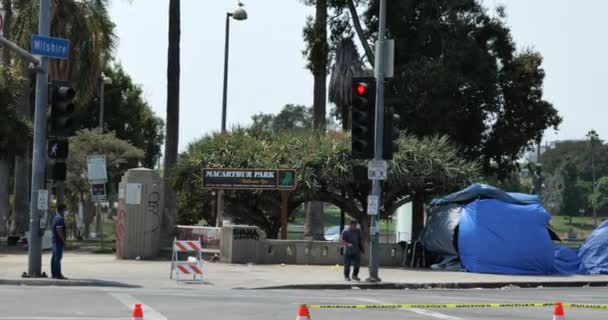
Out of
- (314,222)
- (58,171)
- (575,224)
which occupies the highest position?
(58,171)

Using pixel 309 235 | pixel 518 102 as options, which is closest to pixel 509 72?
pixel 518 102

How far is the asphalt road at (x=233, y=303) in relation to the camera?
15.1m

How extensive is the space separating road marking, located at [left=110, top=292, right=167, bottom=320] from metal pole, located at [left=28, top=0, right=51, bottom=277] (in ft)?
13.1

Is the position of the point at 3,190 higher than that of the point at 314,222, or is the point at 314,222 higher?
the point at 3,190

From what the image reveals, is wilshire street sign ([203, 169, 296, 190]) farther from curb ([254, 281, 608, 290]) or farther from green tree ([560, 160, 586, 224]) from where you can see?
green tree ([560, 160, 586, 224])

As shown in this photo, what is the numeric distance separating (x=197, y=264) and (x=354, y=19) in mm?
20246

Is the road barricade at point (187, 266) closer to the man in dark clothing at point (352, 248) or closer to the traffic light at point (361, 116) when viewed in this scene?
the man in dark clothing at point (352, 248)

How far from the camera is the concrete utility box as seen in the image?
3059cm

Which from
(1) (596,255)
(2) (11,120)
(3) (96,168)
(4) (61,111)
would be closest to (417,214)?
(1) (596,255)

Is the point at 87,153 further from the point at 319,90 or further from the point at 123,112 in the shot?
the point at 123,112

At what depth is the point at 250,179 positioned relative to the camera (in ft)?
104

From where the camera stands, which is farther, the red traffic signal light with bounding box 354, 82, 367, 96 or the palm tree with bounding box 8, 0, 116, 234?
the palm tree with bounding box 8, 0, 116, 234

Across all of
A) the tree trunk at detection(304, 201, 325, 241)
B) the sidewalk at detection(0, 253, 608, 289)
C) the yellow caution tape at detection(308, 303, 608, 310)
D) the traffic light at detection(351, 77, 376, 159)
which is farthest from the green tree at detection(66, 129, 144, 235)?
the yellow caution tape at detection(308, 303, 608, 310)

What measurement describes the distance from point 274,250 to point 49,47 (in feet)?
36.1
